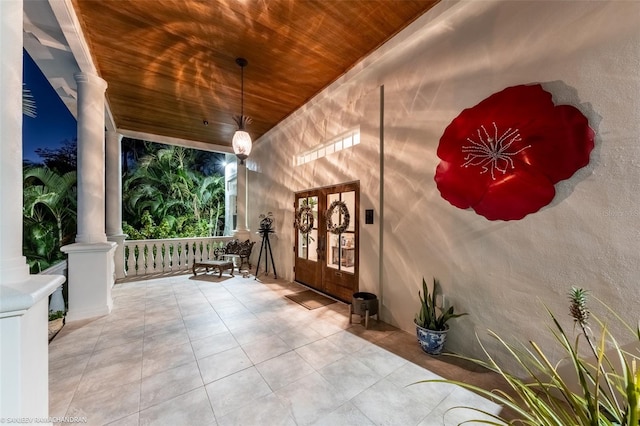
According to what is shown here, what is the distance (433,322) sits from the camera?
8.20 ft

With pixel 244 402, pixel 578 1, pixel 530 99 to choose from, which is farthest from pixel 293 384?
pixel 578 1

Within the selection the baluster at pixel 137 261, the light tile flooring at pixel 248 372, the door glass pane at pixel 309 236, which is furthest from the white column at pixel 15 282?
the baluster at pixel 137 261

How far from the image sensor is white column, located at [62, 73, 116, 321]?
327 cm

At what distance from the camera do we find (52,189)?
5812 millimetres

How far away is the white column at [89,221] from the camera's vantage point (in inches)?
129

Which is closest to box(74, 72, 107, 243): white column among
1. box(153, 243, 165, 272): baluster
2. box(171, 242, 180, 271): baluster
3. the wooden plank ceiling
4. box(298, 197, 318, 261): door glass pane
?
the wooden plank ceiling

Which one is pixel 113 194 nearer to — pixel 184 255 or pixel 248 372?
pixel 184 255

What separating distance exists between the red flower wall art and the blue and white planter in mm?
1219

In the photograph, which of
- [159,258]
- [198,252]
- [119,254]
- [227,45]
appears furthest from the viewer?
[198,252]

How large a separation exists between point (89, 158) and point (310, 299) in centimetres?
380

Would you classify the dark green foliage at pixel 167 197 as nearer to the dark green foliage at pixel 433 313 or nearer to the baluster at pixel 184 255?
the baluster at pixel 184 255

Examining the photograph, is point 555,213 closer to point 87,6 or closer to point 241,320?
point 241,320

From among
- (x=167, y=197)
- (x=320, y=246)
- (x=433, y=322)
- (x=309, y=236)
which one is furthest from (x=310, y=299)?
(x=167, y=197)

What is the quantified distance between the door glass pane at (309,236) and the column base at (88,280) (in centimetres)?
299
